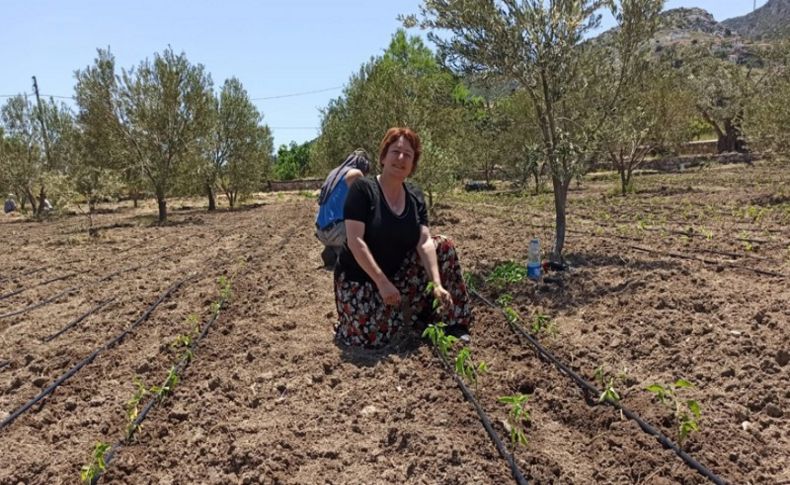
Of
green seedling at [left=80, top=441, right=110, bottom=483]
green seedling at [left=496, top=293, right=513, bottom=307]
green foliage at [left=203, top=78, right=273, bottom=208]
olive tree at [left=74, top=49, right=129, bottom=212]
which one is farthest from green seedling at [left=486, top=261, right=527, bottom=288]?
green foliage at [left=203, top=78, right=273, bottom=208]

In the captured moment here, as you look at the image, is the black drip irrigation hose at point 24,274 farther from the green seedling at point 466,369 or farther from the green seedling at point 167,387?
the green seedling at point 466,369

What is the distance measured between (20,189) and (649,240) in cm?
2625

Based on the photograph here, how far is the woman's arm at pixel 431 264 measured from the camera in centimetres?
402

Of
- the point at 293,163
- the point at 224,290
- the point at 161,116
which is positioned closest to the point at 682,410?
the point at 224,290

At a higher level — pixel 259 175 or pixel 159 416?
pixel 259 175

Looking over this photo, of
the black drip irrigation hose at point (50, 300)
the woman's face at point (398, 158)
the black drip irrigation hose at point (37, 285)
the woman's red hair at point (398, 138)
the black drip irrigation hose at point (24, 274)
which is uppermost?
A: the woman's red hair at point (398, 138)

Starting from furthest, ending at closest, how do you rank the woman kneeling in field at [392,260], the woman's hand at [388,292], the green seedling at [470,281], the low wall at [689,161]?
the low wall at [689,161], the green seedling at [470,281], the woman kneeling in field at [392,260], the woman's hand at [388,292]

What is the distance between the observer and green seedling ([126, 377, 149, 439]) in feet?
10.8

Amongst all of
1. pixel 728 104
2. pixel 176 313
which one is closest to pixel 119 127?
pixel 176 313

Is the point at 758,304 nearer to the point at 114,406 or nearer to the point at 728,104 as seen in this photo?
the point at 114,406

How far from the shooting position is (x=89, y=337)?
5.38m

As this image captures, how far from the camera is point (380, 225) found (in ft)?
13.9

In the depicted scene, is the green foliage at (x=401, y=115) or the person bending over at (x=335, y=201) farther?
the green foliage at (x=401, y=115)

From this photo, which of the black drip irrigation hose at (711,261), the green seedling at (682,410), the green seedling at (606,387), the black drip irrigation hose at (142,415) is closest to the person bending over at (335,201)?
the black drip irrigation hose at (142,415)
